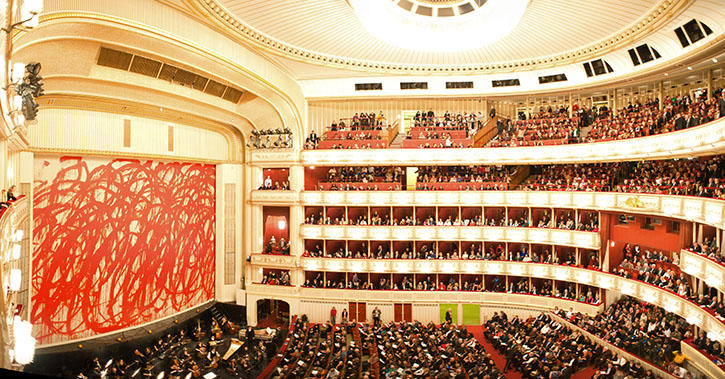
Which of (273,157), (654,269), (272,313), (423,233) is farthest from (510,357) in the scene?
(273,157)

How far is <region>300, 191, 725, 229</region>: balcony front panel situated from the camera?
1591 centimetres

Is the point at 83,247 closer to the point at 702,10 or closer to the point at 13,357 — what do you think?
the point at 13,357

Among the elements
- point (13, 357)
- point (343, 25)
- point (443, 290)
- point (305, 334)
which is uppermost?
point (343, 25)

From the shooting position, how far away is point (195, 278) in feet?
67.3

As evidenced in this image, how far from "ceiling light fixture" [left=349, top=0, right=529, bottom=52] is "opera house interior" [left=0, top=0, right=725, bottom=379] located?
0.10 meters

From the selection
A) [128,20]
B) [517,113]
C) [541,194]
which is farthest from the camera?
[517,113]

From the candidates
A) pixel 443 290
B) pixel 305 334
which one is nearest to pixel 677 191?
pixel 443 290

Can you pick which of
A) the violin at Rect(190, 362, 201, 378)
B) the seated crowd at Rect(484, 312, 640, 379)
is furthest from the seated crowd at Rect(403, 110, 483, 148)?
the violin at Rect(190, 362, 201, 378)

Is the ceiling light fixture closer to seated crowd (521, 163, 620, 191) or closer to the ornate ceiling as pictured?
the ornate ceiling

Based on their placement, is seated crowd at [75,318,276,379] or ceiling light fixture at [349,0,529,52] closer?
seated crowd at [75,318,276,379]

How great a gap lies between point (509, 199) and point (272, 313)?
13.9 m

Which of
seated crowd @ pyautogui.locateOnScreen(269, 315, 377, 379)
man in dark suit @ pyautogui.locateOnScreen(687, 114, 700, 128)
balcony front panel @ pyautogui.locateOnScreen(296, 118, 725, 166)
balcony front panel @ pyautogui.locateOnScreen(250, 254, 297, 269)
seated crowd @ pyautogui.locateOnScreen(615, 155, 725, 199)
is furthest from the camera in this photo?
balcony front panel @ pyautogui.locateOnScreen(250, 254, 297, 269)

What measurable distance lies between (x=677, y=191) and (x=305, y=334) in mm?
15438

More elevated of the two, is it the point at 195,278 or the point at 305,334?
the point at 195,278
